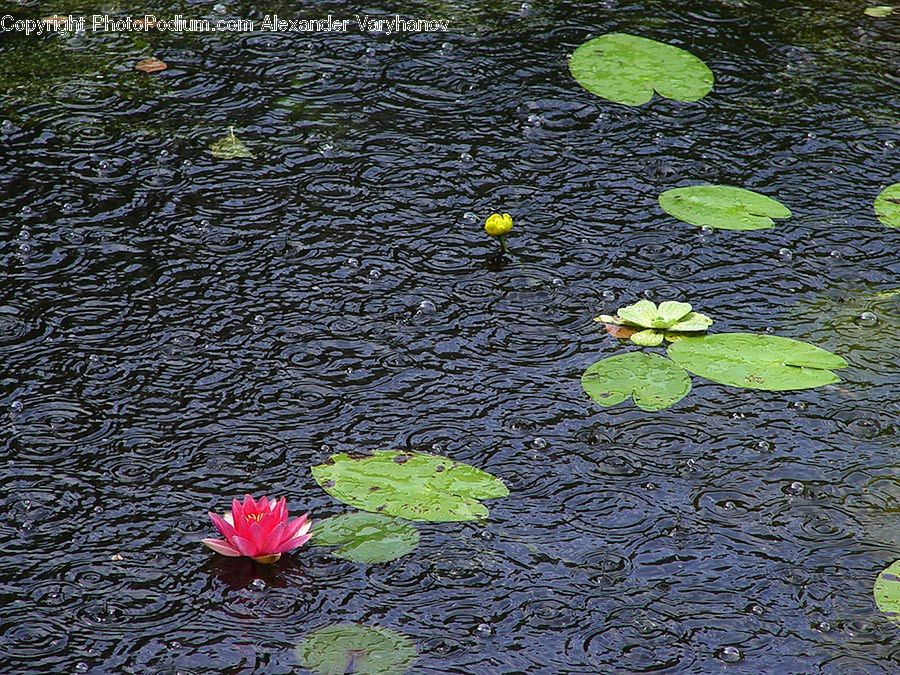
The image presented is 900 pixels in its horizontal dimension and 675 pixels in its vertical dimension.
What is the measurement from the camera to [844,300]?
110 inches

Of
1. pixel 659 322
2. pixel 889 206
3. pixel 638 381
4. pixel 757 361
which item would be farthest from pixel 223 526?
pixel 889 206

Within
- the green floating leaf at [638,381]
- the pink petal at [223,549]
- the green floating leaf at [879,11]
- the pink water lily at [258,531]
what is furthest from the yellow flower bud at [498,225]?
the green floating leaf at [879,11]

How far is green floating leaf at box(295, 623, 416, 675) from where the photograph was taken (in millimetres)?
1818

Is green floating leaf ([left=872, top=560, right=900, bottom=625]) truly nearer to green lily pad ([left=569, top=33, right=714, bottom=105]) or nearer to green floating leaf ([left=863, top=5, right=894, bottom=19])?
green lily pad ([left=569, top=33, right=714, bottom=105])

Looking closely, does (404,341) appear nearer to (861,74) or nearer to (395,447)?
(395,447)

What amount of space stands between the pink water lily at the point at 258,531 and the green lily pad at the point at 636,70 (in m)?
2.08

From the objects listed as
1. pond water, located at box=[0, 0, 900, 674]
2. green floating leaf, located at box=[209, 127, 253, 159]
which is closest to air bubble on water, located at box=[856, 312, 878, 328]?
pond water, located at box=[0, 0, 900, 674]

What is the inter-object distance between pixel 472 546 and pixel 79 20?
294 cm

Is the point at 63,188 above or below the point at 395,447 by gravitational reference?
above

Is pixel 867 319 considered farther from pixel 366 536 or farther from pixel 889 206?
pixel 366 536

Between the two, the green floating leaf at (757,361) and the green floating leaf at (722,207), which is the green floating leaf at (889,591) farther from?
the green floating leaf at (722,207)

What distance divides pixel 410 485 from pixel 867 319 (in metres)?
1.32

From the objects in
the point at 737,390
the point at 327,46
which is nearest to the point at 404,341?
the point at 737,390

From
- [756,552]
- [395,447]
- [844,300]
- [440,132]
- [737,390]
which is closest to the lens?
[756,552]
